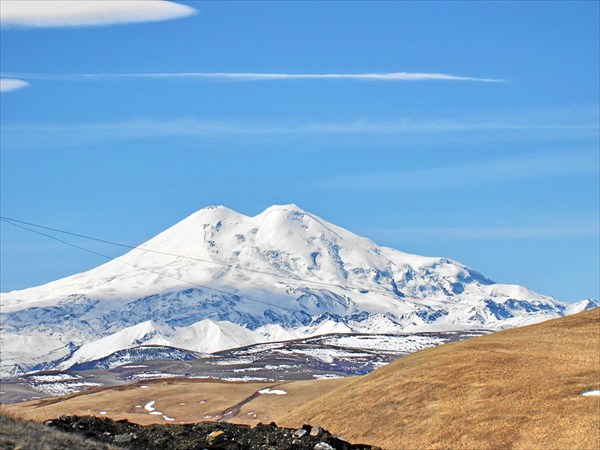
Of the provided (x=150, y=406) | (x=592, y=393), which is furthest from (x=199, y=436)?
(x=150, y=406)

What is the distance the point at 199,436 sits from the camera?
42.8 m

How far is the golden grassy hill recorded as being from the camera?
191 feet

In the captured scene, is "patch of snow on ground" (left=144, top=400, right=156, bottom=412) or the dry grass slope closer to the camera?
the dry grass slope

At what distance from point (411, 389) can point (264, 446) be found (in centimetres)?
3192

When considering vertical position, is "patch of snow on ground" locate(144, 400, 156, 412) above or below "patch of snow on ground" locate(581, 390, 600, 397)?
below

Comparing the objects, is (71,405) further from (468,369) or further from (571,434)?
Result: (571,434)

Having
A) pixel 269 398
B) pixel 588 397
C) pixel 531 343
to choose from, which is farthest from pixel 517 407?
pixel 269 398

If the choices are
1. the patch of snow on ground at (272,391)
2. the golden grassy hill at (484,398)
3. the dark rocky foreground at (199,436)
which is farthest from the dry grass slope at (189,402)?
the dark rocky foreground at (199,436)

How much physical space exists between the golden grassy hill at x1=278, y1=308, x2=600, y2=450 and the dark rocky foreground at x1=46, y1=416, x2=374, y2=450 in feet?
57.9

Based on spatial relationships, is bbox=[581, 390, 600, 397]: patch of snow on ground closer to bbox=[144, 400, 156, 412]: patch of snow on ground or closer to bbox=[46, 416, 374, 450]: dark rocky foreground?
bbox=[46, 416, 374, 450]: dark rocky foreground

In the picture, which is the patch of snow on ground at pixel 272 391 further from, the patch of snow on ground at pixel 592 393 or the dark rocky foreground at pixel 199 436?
the dark rocky foreground at pixel 199 436

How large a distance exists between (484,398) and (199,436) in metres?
27.4

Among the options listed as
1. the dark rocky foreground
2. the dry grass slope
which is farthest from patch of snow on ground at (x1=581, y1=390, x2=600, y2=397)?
the dry grass slope

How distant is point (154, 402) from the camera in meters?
141
